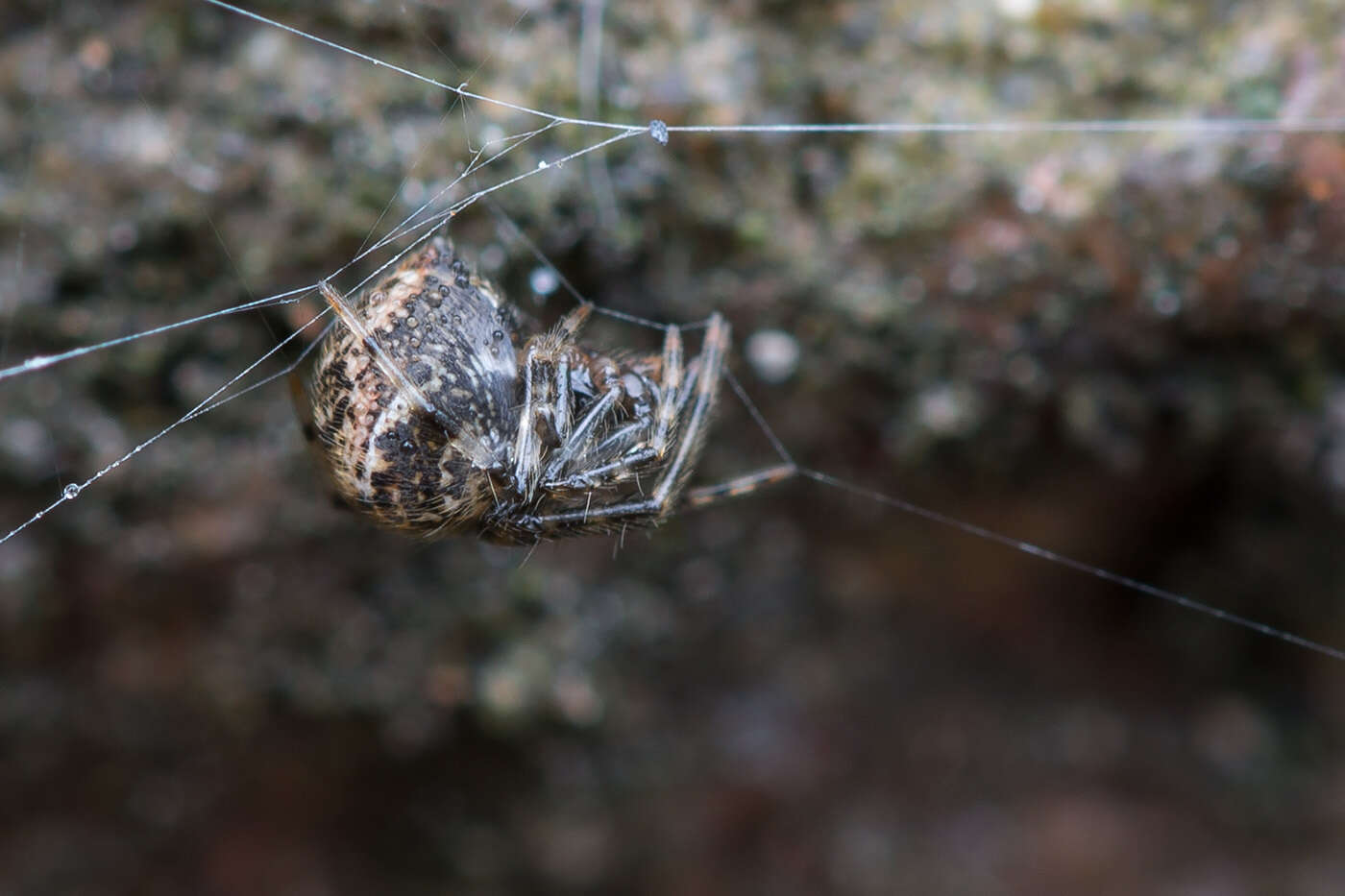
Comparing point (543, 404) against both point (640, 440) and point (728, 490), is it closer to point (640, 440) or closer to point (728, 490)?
point (640, 440)

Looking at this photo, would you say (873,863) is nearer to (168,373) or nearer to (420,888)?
(420,888)

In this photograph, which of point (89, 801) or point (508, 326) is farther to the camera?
point (89, 801)

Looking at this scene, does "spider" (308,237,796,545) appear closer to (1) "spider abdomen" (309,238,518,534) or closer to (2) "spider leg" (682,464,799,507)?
(1) "spider abdomen" (309,238,518,534)

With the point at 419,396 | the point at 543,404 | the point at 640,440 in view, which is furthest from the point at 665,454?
the point at 419,396

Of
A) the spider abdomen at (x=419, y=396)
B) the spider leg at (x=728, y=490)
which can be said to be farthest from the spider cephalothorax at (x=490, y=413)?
the spider leg at (x=728, y=490)

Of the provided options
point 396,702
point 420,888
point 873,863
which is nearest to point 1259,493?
point 873,863

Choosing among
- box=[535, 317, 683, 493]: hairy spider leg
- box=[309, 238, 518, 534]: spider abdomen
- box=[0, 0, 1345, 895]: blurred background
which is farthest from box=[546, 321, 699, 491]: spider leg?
box=[0, 0, 1345, 895]: blurred background

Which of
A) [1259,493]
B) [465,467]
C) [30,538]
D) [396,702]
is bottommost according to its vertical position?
[396,702]
